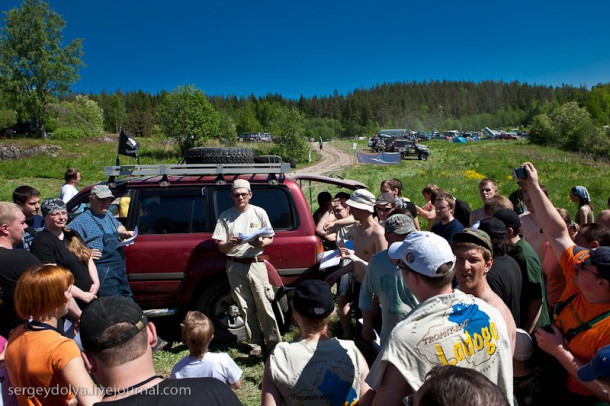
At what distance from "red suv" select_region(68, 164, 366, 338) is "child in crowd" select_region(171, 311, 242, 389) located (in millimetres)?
1772

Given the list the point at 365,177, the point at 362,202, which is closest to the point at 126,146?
the point at 362,202

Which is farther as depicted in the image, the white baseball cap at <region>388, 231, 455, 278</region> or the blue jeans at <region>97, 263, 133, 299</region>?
the blue jeans at <region>97, 263, 133, 299</region>

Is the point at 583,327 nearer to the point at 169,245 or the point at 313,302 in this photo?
the point at 313,302

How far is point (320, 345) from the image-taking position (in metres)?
2.18

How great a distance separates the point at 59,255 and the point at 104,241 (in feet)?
2.32

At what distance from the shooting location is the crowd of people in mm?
A: 1625

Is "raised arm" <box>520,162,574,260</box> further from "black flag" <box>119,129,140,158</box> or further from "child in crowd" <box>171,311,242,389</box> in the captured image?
"black flag" <box>119,129,140,158</box>

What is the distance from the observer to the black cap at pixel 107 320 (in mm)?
1606

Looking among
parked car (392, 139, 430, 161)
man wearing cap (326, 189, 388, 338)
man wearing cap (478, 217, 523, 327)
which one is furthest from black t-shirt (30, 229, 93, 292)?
parked car (392, 139, 430, 161)

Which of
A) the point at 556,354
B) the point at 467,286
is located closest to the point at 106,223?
the point at 467,286

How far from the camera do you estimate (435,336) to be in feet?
5.83

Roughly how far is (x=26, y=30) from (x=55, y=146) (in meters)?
17.6

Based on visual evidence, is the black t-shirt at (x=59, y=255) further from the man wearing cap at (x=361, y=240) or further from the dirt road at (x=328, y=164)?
the dirt road at (x=328, y=164)

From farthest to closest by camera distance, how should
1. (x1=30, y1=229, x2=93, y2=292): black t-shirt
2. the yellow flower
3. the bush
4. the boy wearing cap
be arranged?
the bush → the yellow flower → (x1=30, y1=229, x2=93, y2=292): black t-shirt → the boy wearing cap
